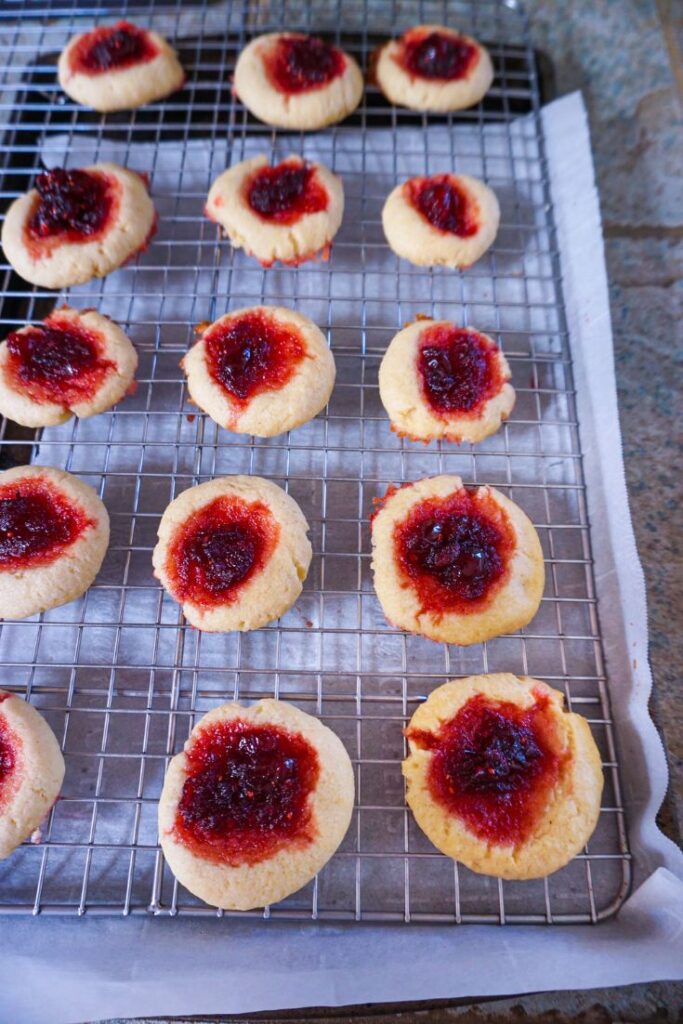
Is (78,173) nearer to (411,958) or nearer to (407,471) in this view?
(407,471)

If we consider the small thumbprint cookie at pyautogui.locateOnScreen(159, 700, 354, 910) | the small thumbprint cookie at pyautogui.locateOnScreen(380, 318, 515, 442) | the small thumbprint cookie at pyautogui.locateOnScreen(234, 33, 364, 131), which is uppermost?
the small thumbprint cookie at pyautogui.locateOnScreen(234, 33, 364, 131)

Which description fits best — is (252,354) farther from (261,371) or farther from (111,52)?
(111,52)

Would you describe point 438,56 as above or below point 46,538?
above

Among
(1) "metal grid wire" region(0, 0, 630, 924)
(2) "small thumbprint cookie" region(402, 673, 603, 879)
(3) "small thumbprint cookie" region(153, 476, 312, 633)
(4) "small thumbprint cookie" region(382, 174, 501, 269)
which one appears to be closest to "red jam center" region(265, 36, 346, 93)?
(1) "metal grid wire" region(0, 0, 630, 924)

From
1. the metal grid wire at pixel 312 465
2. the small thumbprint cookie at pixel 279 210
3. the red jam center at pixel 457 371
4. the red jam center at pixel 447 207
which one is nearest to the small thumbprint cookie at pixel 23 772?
the metal grid wire at pixel 312 465

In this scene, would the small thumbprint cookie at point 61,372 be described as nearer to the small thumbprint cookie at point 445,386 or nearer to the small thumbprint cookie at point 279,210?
the small thumbprint cookie at point 279,210

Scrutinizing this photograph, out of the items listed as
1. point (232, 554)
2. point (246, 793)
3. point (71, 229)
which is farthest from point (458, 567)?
point (71, 229)

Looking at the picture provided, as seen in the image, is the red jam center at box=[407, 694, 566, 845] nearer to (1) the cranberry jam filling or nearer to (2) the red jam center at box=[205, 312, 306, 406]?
(1) the cranberry jam filling

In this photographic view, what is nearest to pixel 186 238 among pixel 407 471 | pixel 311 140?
pixel 311 140
